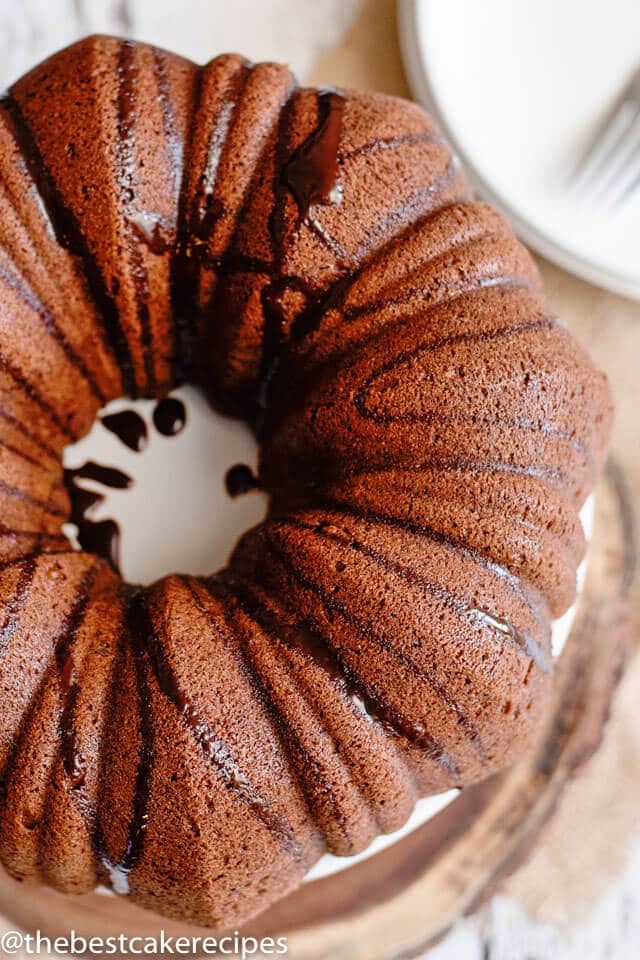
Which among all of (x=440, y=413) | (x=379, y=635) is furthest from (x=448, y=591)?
(x=440, y=413)

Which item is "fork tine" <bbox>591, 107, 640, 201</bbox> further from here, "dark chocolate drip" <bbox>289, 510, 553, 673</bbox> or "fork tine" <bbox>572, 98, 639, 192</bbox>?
"dark chocolate drip" <bbox>289, 510, 553, 673</bbox>

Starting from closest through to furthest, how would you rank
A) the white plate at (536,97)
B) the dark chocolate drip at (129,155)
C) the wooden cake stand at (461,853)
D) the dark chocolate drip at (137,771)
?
the dark chocolate drip at (137,771) → the dark chocolate drip at (129,155) → the wooden cake stand at (461,853) → the white plate at (536,97)

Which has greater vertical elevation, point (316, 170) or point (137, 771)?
point (316, 170)

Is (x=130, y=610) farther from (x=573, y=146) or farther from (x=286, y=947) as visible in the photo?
(x=573, y=146)

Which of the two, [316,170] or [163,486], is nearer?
[316,170]

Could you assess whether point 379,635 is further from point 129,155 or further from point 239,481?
point 129,155

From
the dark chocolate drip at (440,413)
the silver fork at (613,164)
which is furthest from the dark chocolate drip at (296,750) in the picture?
the silver fork at (613,164)

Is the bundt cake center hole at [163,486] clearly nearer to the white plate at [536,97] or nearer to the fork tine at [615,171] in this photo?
the white plate at [536,97]
